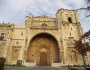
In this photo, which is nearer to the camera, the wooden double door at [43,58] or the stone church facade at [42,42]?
the stone church facade at [42,42]

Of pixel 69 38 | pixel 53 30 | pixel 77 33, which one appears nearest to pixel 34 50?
pixel 53 30

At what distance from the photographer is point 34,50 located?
109ft

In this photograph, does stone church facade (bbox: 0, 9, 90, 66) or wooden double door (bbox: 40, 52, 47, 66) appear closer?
stone church facade (bbox: 0, 9, 90, 66)

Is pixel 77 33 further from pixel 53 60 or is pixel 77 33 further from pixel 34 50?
pixel 34 50

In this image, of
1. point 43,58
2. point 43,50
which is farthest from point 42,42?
point 43,58

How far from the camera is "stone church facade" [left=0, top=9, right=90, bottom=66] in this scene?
30.8m

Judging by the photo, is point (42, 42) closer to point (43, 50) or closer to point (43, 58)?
point (43, 50)

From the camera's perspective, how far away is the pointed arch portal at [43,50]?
32.4 m

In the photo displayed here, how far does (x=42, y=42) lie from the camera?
1369 inches

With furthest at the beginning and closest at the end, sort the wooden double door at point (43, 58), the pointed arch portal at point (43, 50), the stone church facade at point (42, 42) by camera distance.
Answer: the pointed arch portal at point (43, 50)
the wooden double door at point (43, 58)
the stone church facade at point (42, 42)

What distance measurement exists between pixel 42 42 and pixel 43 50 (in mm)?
2158

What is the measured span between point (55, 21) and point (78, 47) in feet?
63.5

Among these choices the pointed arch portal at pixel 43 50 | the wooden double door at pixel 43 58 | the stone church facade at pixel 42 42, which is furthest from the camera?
the pointed arch portal at pixel 43 50

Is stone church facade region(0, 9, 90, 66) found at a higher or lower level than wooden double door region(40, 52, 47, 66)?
higher
